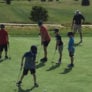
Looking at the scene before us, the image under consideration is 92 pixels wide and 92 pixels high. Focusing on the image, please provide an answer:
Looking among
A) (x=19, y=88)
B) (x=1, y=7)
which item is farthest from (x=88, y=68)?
(x=1, y=7)

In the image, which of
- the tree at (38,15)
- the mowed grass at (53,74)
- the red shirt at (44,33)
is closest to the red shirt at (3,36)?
the mowed grass at (53,74)

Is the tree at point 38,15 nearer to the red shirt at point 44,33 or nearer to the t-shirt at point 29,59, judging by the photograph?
the red shirt at point 44,33

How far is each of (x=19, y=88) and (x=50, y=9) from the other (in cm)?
6516

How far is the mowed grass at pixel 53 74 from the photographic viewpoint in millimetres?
17672

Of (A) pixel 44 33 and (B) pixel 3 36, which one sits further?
(B) pixel 3 36

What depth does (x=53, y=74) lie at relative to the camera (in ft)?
66.0

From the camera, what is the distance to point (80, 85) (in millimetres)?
18000

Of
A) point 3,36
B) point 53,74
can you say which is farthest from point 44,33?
point 53,74

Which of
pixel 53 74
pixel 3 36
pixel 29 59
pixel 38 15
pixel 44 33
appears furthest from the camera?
pixel 38 15

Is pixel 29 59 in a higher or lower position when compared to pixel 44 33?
lower

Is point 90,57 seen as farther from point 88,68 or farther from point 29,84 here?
point 29,84

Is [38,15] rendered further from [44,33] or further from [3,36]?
[44,33]

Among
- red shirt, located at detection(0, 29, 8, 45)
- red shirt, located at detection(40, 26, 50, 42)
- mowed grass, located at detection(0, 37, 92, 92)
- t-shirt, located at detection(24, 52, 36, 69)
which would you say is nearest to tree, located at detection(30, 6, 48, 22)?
mowed grass, located at detection(0, 37, 92, 92)

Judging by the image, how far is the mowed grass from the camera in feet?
58.0
